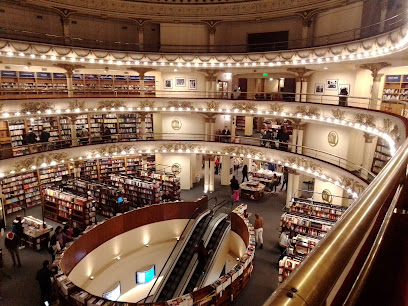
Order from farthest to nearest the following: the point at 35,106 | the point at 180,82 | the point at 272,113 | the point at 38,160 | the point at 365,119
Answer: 1. the point at 180,82
2. the point at 272,113
3. the point at 35,106
4. the point at 38,160
5. the point at 365,119

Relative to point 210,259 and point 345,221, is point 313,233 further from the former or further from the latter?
point 345,221

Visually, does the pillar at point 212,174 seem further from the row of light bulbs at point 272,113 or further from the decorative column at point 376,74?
the decorative column at point 376,74

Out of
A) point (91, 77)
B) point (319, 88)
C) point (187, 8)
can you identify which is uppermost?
point (187, 8)

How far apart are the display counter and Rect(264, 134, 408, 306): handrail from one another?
1800cm

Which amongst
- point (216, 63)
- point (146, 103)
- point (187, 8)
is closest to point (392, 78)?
point (216, 63)

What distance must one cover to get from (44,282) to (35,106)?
9.52m

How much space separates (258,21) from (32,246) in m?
Result: 18.8

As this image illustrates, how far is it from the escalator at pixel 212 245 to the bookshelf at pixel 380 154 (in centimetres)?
750

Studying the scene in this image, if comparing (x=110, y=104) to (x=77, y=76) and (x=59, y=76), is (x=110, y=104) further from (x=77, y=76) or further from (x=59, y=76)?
(x=77, y=76)

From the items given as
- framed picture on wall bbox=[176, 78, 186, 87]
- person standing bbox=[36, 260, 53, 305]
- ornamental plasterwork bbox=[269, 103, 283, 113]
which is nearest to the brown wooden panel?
person standing bbox=[36, 260, 53, 305]

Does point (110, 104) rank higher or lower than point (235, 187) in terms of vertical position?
higher

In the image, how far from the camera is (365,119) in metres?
12.5

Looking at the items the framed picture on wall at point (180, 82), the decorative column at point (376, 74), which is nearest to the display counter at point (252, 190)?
the decorative column at point (376, 74)

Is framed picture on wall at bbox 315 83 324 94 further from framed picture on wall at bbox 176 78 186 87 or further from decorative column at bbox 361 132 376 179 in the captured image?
framed picture on wall at bbox 176 78 186 87
